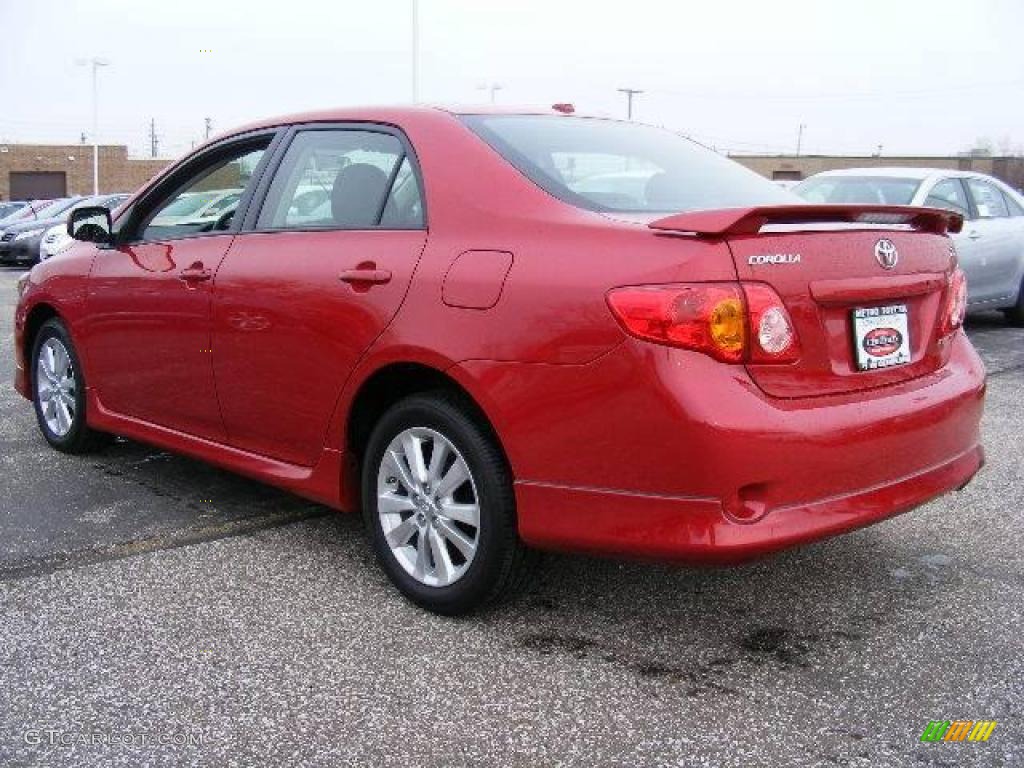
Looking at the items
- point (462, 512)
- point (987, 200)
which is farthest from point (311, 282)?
point (987, 200)

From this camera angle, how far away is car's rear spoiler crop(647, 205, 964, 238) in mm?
2797

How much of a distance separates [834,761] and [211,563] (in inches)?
89.0

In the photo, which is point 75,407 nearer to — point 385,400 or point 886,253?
point 385,400

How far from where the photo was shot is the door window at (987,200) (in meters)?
10.1

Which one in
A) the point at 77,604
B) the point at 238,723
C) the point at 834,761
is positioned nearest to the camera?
the point at 834,761

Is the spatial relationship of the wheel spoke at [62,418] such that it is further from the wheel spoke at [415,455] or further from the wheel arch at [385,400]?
the wheel spoke at [415,455]

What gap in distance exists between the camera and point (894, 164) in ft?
193

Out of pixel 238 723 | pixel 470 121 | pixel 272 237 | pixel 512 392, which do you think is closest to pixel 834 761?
pixel 512 392

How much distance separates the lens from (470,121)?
360 centimetres

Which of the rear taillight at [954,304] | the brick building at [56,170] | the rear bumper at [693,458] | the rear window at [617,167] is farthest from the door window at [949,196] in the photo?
the brick building at [56,170]

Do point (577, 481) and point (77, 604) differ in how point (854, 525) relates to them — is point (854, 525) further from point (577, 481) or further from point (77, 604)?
point (77, 604)

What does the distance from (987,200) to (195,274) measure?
8.49 m

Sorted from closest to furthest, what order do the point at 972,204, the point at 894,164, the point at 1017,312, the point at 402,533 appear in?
the point at 402,533
the point at 972,204
the point at 1017,312
the point at 894,164

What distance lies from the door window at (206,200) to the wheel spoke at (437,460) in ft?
4.78
